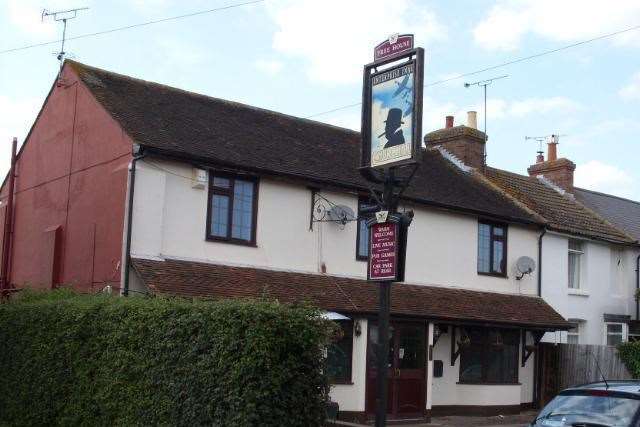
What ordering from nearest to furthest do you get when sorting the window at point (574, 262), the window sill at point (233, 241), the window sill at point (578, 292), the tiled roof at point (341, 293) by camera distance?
the tiled roof at point (341, 293)
the window sill at point (233, 241)
the window sill at point (578, 292)
the window at point (574, 262)

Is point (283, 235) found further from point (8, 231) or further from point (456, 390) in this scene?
point (8, 231)

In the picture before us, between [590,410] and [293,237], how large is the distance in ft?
34.4

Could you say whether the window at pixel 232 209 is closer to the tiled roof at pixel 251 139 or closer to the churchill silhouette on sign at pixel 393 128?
the tiled roof at pixel 251 139

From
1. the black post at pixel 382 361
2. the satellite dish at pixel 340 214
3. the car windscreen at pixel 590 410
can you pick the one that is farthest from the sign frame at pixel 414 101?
the satellite dish at pixel 340 214

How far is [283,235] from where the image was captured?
19.5m

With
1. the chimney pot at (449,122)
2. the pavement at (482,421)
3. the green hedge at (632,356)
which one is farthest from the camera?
the chimney pot at (449,122)

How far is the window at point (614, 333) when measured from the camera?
27.4m

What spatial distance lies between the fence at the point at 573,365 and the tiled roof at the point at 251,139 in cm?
382

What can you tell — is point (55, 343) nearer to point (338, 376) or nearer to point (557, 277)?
point (338, 376)

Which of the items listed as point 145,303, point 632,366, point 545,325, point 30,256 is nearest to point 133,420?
point 145,303

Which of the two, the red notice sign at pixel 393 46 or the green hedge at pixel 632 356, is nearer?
the red notice sign at pixel 393 46

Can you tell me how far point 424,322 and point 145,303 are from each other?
9381 mm

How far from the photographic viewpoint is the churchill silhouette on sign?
1107cm

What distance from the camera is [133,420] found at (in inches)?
469
